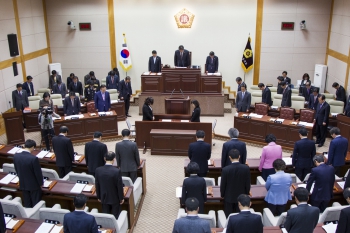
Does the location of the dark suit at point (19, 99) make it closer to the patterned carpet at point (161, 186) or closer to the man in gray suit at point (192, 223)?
the patterned carpet at point (161, 186)

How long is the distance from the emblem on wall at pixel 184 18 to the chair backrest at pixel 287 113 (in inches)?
231

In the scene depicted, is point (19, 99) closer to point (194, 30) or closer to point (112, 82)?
point (112, 82)

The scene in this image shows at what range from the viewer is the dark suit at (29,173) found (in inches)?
216

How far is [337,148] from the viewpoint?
257 inches

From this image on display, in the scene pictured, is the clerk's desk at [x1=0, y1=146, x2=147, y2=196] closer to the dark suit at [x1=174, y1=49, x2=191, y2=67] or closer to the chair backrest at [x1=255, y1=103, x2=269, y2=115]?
the chair backrest at [x1=255, y1=103, x2=269, y2=115]

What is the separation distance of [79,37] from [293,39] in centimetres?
896

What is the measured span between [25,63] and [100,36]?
3.31 metres

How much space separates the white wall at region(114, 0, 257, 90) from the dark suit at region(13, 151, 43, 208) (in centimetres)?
959

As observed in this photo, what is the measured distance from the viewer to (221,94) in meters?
12.1

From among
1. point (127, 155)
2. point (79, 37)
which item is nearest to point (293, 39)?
point (79, 37)

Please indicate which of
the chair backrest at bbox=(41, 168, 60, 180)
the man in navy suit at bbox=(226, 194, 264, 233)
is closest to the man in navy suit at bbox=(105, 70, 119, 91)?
the chair backrest at bbox=(41, 168, 60, 180)

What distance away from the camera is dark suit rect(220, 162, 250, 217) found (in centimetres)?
498

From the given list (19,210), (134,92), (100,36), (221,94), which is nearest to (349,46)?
(221,94)

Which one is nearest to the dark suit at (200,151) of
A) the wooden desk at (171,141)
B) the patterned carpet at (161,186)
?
the patterned carpet at (161,186)
